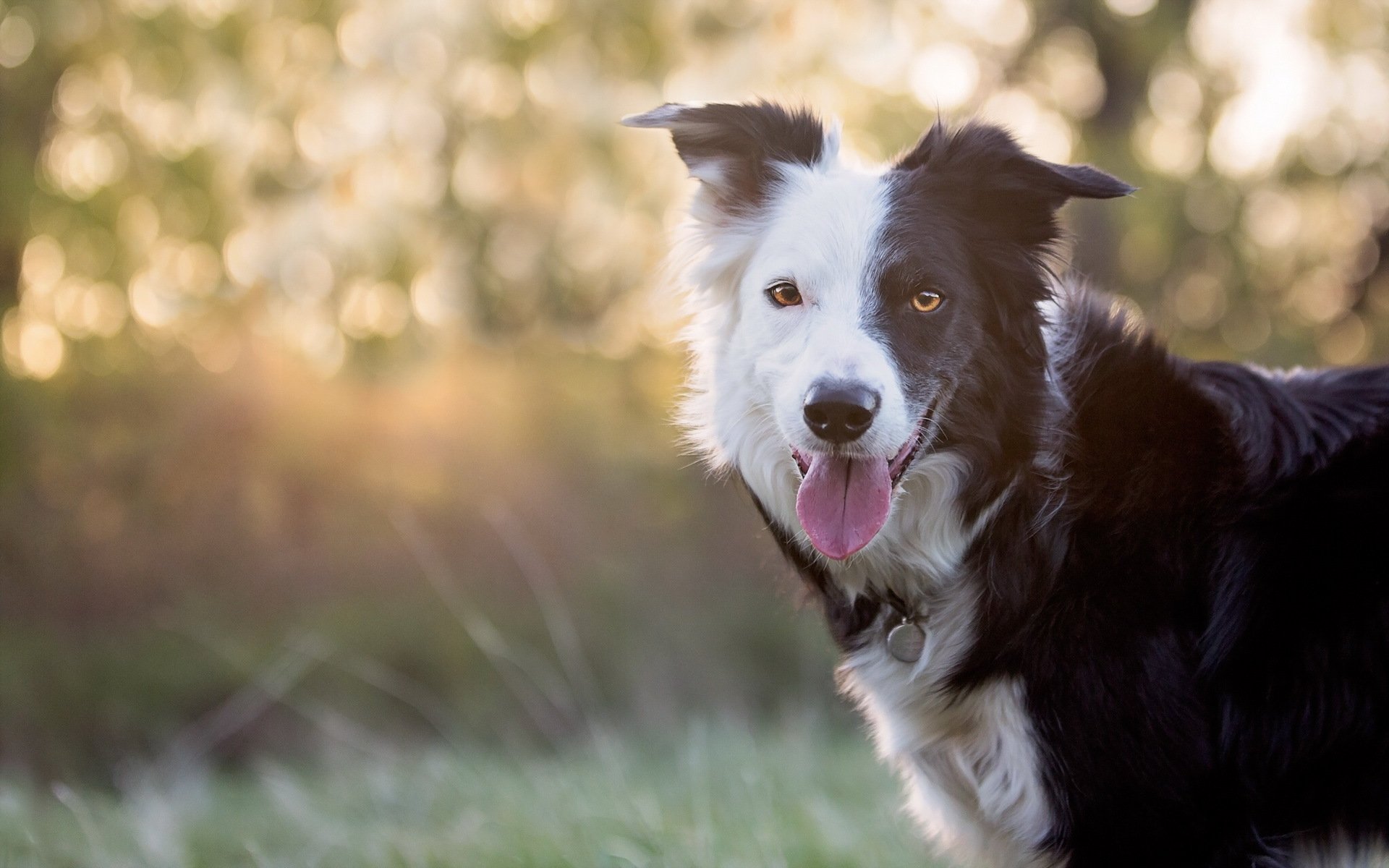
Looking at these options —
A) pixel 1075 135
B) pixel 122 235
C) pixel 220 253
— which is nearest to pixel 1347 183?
pixel 1075 135

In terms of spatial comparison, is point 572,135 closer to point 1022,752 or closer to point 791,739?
point 791,739

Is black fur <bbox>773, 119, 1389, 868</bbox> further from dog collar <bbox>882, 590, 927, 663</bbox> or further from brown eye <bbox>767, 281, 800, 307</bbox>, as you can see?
brown eye <bbox>767, 281, 800, 307</bbox>

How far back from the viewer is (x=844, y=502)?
3041 millimetres

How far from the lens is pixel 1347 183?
1234cm

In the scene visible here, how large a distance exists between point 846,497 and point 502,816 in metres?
2.33

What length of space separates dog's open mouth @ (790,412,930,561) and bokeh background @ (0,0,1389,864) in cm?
585

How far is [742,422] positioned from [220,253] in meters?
7.82

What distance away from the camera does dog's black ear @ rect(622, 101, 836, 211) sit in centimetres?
356

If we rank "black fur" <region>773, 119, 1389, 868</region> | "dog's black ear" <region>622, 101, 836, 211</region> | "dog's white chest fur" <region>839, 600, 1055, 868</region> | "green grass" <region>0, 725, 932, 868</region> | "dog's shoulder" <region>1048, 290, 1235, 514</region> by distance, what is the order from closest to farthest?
1. "black fur" <region>773, 119, 1389, 868</region>
2. "dog's white chest fur" <region>839, 600, 1055, 868</region>
3. "dog's shoulder" <region>1048, 290, 1235, 514</region>
4. "dog's black ear" <region>622, 101, 836, 211</region>
5. "green grass" <region>0, 725, 932, 868</region>

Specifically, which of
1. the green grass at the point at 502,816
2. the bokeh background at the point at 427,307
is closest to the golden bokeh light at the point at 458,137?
the bokeh background at the point at 427,307

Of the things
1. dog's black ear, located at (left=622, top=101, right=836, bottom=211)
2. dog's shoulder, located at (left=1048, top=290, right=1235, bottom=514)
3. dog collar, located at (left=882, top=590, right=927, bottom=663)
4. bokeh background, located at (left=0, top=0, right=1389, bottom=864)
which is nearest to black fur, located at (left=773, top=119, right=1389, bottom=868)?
dog's shoulder, located at (left=1048, top=290, right=1235, bottom=514)

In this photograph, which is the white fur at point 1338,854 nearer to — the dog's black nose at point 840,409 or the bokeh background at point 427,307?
the dog's black nose at point 840,409

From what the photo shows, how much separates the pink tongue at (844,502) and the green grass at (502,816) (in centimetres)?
139

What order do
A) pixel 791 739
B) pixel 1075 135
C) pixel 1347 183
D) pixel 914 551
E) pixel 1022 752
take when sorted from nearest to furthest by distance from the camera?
pixel 1022 752 → pixel 914 551 → pixel 791 739 → pixel 1075 135 → pixel 1347 183
